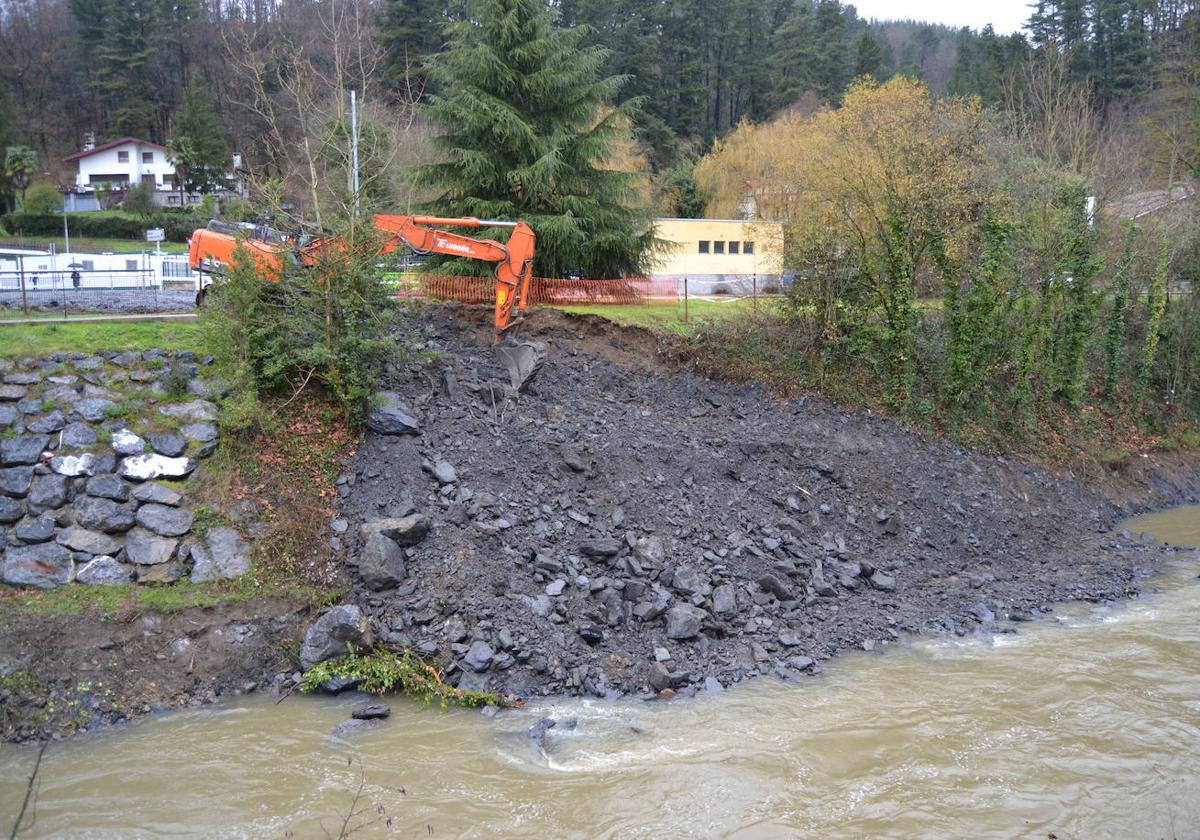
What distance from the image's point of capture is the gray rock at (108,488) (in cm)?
1198

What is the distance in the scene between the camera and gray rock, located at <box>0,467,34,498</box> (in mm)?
11766

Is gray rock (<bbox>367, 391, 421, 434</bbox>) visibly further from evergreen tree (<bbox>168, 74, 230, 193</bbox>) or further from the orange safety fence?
evergreen tree (<bbox>168, 74, 230, 193</bbox>)

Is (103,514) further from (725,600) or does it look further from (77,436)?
(725,600)

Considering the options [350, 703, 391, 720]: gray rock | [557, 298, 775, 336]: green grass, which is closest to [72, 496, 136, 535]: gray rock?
[350, 703, 391, 720]: gray rock

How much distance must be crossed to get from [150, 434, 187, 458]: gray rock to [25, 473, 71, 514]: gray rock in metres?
1.16

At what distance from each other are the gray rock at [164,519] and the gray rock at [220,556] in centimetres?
33

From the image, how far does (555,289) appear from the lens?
821 inches

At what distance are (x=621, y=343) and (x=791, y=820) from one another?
38.3 ft

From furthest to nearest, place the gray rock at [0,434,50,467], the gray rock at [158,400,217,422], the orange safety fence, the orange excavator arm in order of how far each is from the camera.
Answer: the orange safety fence < the orange excavator arm < the gray rock at [158,400,217,422] < the gray rock at [0,434,50,467]

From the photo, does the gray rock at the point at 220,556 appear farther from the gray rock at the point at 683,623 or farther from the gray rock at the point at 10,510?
the gray rock at the point at 683,623

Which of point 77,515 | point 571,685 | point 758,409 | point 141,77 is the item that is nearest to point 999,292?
point 758,409

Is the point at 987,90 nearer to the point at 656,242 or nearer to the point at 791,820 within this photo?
the point at 656,242

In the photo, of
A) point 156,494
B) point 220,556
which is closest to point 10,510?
point 156,494

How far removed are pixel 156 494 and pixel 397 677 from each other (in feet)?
14.2
